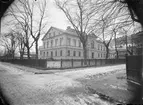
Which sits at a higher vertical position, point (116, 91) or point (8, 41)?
point (8, 41)

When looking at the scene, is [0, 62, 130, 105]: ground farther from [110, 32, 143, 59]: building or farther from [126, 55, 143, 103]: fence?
[110, 32, 143, 59]: building

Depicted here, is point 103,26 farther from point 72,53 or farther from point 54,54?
point 54,54

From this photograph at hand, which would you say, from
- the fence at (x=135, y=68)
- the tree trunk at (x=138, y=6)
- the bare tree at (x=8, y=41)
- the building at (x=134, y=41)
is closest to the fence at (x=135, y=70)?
the fence at (x=135, y=68)

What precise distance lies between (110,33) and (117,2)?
190cm

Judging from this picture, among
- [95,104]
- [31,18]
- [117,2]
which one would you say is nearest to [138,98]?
[95,104]

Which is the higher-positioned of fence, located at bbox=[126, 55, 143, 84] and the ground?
fence, located at bbox=[126, 55, 143, 84]

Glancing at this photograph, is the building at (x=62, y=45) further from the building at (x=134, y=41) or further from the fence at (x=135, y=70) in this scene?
the fence at (x=135, y=70)

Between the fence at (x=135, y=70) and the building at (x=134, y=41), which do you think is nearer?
the fence at (x=135, y=70)

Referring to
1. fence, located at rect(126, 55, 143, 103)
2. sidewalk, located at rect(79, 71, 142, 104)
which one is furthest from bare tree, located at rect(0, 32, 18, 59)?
fence, located at rect(126, 55, 143, 103)

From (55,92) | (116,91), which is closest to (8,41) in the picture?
(55,92)

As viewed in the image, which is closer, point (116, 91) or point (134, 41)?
point (116, 91)

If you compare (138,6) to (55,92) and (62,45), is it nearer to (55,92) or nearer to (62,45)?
(55,92)

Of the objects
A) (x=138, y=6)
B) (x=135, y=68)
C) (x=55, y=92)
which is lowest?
(x=55, y=92)

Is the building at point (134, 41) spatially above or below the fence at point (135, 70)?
above
